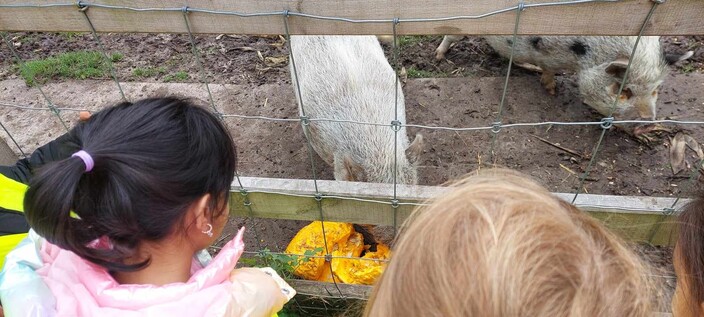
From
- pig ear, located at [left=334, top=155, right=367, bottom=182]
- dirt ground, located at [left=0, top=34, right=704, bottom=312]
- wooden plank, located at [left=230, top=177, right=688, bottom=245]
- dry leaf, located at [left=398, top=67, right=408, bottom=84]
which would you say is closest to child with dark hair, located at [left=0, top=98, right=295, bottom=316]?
wooden plank, located at [left=230, top=177, right=688, bottom=245]

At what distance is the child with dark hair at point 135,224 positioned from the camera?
1.06 meters

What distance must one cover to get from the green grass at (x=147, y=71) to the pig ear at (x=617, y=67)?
4.03 metres

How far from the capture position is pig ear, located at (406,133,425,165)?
315 centimetres

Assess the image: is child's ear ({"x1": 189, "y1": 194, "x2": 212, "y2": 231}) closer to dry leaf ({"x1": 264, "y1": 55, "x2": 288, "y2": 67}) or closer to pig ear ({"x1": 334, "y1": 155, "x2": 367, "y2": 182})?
pig ear ({"x1": 334, "y1": 155, "x2": 367, "y2": 182})

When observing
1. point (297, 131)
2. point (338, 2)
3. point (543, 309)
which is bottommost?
point (297, 131)

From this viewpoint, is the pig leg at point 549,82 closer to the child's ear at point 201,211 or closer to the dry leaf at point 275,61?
the dry leaf at point 275,61

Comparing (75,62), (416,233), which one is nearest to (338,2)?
(416,233)

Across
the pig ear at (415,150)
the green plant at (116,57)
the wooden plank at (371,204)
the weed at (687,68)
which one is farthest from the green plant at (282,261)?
the weed at (687,68)

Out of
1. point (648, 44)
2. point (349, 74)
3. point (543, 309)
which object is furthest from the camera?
point (648, 44)

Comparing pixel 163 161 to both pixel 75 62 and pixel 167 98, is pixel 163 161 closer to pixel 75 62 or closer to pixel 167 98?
pixel 167 98

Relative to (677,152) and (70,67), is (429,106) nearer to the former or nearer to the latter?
(677,152)

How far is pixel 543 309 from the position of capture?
29.5 inches

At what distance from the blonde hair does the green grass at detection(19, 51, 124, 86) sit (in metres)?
4.77

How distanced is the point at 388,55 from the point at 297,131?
1.44 metres
